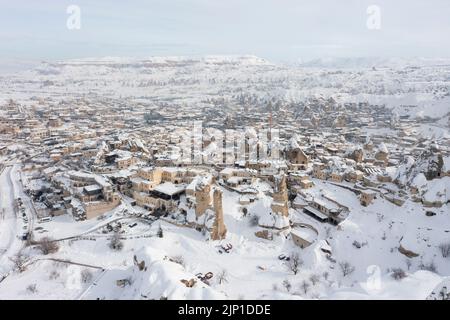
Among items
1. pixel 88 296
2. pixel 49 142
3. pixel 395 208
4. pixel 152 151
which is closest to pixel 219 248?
pixel 88 296

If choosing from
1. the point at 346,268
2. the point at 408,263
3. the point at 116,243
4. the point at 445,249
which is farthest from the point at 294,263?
the point at 116,243

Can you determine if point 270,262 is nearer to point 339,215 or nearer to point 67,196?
point 339,215

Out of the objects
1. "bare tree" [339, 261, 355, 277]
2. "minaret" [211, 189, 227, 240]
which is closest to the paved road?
"minaret" [211, 189, 227, 240]

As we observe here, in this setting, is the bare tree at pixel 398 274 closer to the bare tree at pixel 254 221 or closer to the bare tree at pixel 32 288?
the bare tree at pixel 254 221

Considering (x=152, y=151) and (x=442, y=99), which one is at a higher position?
(x=442, y=99)

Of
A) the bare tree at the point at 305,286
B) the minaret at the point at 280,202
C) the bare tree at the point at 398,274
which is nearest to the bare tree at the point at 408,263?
the bare tree at the point at 398,274

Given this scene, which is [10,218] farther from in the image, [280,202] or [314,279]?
[314,279]

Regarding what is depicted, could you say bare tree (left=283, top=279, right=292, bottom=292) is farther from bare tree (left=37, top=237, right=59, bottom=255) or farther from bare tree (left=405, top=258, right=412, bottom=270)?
bare tree (left=37, top=237, right=59, bottom=255)
